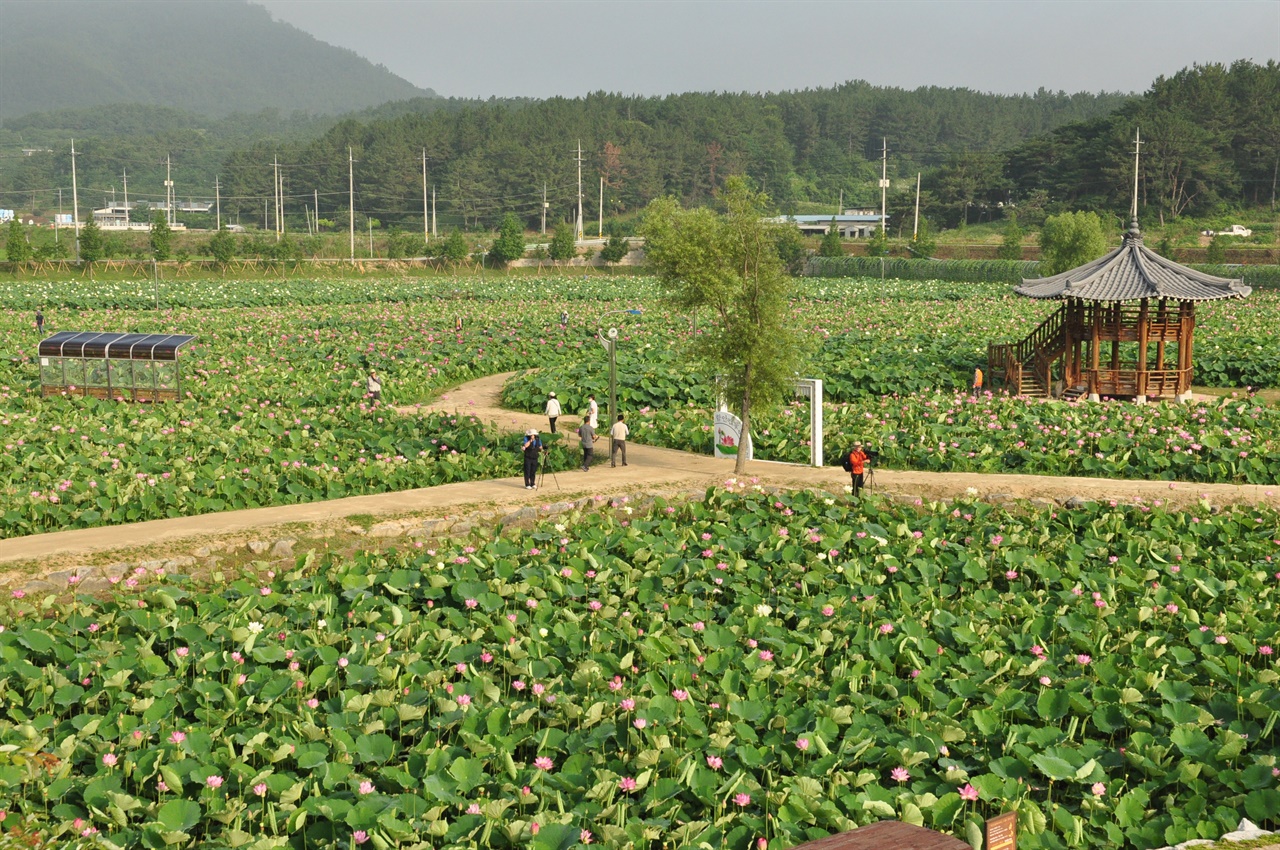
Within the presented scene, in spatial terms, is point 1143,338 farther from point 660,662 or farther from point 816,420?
point 660,662

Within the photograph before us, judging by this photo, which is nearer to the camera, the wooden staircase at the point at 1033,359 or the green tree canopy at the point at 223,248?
the wooden staircase at the point at 1033,359

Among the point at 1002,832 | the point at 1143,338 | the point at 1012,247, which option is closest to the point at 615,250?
the point at 1012,247

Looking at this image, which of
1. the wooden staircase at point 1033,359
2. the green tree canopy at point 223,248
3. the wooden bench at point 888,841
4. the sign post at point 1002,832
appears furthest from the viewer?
the green tree canopy at point 223,248

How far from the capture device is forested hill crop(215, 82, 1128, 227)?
132 meters

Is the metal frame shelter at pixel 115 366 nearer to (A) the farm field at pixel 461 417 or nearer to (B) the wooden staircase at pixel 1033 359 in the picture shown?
(A) the farm field at pixel 461 417

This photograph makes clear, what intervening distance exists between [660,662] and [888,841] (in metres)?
4.41

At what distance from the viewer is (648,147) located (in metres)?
148

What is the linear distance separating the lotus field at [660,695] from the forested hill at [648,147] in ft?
388

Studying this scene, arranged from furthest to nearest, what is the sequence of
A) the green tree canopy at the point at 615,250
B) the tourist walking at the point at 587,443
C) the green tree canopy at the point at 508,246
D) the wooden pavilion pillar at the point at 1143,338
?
the green tree canopy at the point at 615,250 < the green tree canopy at the point at 508,246 < the wooden pavilion pillar at the point at 1143,338 < the tourist walking at the point at 587,443

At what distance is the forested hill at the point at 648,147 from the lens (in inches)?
5177

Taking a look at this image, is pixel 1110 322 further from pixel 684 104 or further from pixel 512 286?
pixel 684 104

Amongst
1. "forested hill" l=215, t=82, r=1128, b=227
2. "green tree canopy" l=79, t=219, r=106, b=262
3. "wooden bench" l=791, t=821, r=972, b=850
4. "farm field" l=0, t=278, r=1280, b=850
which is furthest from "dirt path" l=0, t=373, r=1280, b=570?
"forested hill" l=215, t=82, r=1128, b=227

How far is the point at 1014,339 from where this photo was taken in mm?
36188

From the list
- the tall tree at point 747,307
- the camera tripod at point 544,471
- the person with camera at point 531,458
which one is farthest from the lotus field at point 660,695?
the tall tree at point 747,307
